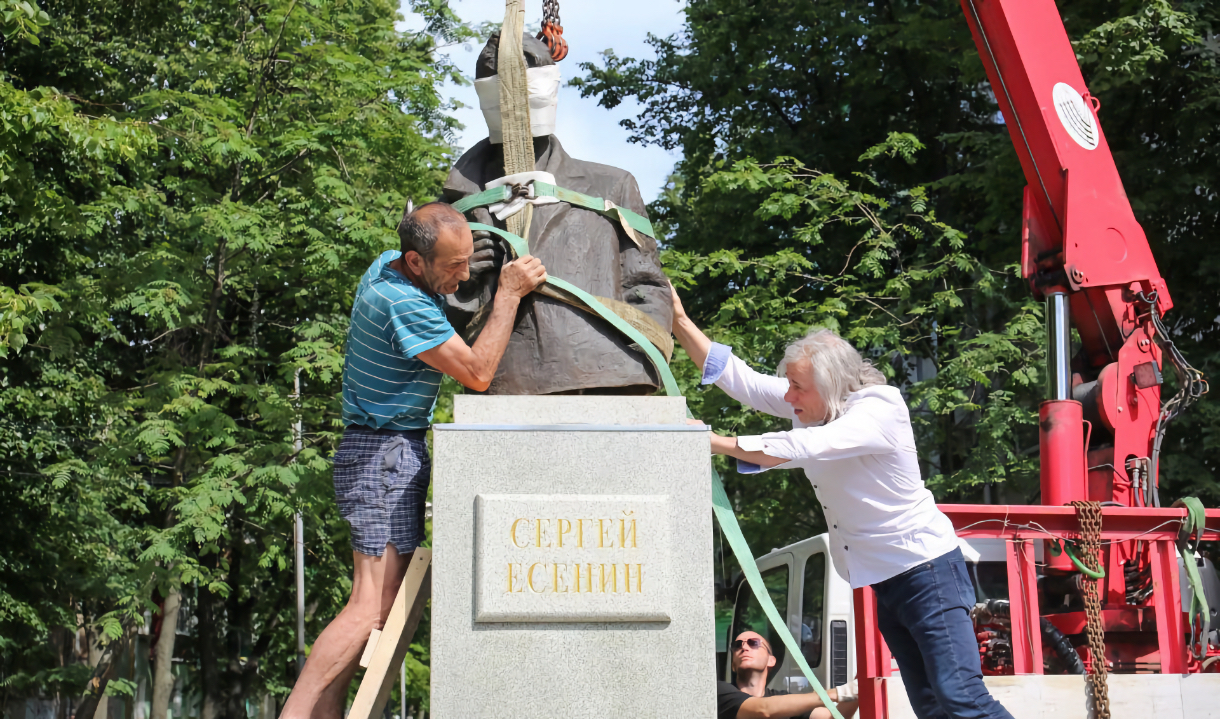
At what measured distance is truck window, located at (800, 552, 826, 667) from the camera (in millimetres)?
7348

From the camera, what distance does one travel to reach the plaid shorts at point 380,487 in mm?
3670

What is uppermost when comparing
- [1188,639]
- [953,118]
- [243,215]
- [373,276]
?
[953,118]

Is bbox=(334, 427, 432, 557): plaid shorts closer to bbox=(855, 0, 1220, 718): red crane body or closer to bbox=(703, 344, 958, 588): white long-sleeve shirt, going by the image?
bbox=(703, 344, 958, 588): white long-sleeve shirt

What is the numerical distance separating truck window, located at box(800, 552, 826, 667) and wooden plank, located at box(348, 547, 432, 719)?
4.02 meters

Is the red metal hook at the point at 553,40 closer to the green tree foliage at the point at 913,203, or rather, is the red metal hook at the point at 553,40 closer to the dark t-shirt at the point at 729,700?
the dark t-shirt at the point at 729,700

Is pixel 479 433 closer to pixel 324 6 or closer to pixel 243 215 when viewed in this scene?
pixel 243 215

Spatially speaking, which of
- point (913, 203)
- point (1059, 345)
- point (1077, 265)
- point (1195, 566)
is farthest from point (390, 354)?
point (913, 203)

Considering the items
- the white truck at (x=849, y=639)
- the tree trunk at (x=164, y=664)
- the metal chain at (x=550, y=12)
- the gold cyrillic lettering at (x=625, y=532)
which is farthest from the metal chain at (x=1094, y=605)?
the tree trunk at (x=164, y=664)

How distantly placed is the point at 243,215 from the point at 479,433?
7.12 m

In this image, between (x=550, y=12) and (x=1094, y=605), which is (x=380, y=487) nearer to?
(x=550, y=12)

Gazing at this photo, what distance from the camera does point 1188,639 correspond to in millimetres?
5785

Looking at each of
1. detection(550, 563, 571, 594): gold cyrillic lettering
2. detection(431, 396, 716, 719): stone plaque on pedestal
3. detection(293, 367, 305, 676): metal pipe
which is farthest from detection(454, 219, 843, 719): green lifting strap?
detection(293, 367, 305, 676): metal pipe

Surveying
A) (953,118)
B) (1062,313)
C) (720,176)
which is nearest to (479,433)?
(1062,313)

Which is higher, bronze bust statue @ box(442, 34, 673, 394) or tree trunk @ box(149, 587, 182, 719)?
bronze bust statue @ box(442, 34, 673, 394)
